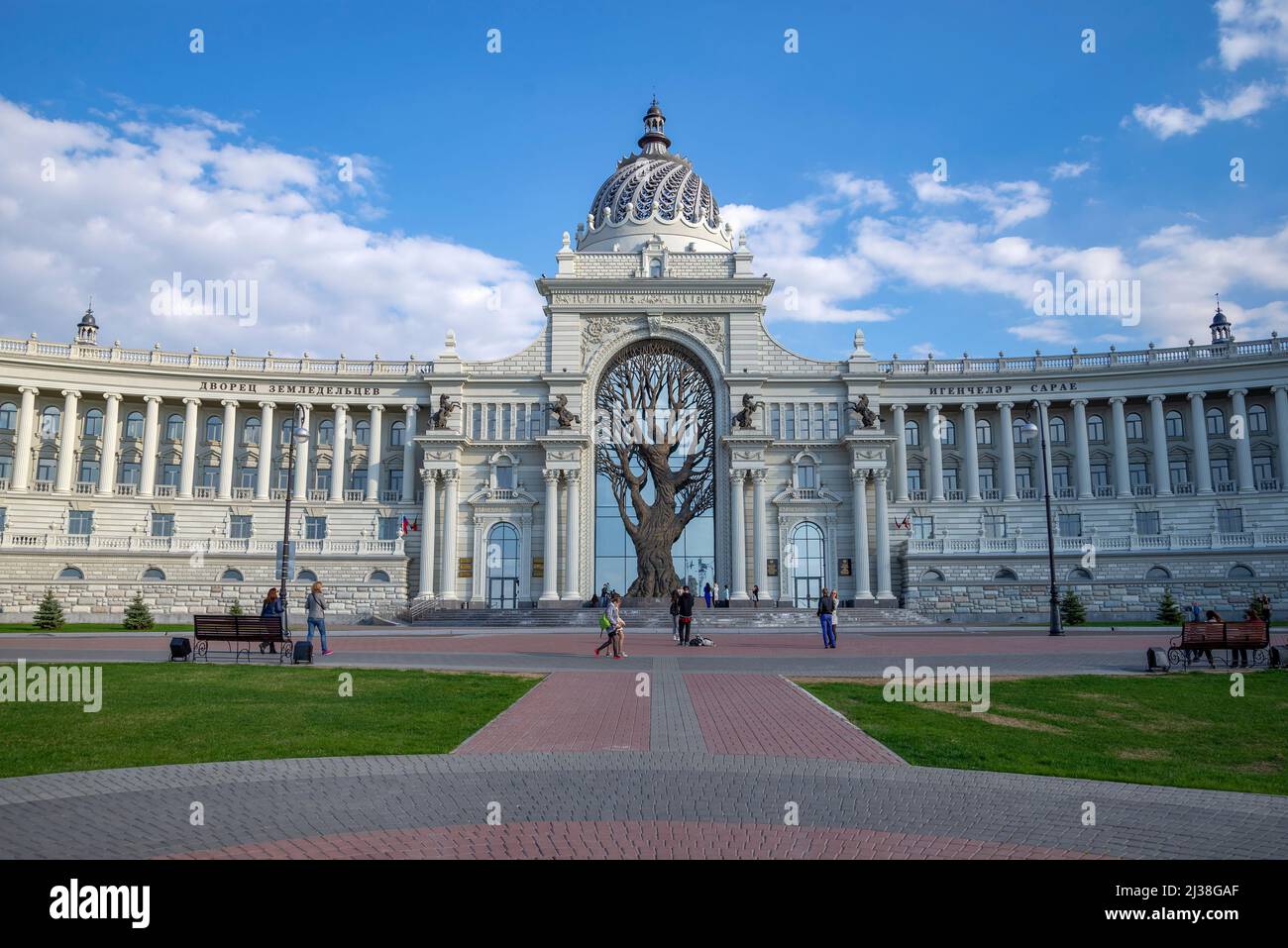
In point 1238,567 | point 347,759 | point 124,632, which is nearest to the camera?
point 347,759

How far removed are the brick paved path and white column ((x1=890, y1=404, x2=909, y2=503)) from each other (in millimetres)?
57538

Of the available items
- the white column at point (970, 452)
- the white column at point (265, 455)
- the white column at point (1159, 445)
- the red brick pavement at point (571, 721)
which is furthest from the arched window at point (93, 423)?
the white column at point (1159, 445)

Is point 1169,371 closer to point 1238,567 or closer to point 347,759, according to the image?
point 1238,567

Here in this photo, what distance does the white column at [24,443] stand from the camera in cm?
6525

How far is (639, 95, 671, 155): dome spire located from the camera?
8631 centimetres

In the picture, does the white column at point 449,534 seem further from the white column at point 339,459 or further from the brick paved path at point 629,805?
the brick paved path at point 629,805

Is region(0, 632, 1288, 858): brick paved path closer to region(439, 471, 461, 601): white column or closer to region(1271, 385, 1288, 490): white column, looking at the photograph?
region(439, 471, 461, 601): white column

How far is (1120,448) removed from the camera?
6856 centimetres

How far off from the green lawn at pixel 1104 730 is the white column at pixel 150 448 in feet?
210

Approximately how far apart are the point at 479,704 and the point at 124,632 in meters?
32.3

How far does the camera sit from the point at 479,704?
1623 centimetres

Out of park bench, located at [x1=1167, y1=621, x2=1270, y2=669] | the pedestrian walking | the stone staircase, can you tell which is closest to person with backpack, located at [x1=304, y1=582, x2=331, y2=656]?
the pedestrian walking

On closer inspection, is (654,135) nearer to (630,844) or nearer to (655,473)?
(655,473)
